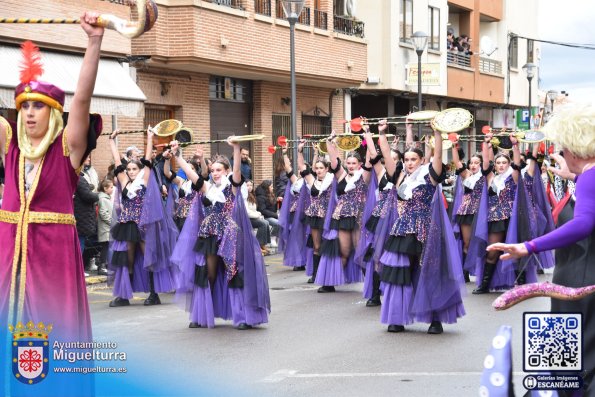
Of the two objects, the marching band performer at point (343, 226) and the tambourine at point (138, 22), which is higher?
the tambourine at point (138, 22)

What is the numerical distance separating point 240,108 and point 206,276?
1537cm

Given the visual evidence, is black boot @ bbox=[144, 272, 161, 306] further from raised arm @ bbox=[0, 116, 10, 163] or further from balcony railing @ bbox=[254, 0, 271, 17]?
balcony railing @ bbox=[254, 0, 271, 17]

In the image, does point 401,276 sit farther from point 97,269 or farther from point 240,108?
point 240,108

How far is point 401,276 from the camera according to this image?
10383 millimetres

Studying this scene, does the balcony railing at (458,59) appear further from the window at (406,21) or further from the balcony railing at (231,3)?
the balcony railing at (231,3)

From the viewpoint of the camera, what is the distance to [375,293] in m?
12.7

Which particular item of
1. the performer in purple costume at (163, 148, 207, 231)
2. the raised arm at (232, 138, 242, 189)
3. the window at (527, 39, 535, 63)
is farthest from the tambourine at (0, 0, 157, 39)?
the window at (527, 39, 535, 63)

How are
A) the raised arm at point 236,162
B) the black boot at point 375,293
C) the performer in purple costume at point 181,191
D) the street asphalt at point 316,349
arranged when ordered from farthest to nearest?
the performer in purple costume at point 181,191 < the black boot at point 375,293 < the raised arm at point 236,162 < the street asphalt at point 316,349

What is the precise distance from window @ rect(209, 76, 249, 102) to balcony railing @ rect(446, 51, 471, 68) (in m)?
13.1

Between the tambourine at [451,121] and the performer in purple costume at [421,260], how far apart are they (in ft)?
1.22

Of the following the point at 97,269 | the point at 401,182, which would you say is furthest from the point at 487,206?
the point at 97,269

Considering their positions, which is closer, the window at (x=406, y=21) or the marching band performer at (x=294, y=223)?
the marching band performer at (x=294, y=223)

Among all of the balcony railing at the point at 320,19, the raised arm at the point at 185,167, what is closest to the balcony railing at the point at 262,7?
the balcony railing at the point at 320,19

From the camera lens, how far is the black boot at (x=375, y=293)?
1260cm
